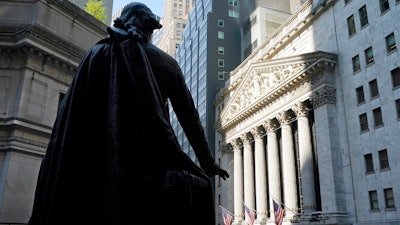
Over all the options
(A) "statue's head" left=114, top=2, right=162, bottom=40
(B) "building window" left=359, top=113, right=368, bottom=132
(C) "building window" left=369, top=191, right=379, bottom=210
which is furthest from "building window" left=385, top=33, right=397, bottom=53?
(A) "statue's head" left=114, top=2, right=162, bottom=40

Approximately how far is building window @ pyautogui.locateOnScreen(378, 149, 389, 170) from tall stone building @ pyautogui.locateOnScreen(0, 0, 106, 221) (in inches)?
945

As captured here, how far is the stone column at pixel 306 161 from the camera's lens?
37688mm

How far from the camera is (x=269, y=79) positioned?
4697cm

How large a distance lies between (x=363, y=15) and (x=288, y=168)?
57.0 feet

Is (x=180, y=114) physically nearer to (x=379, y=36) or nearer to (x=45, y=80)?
(x=45, y=80)

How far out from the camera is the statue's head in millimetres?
3668

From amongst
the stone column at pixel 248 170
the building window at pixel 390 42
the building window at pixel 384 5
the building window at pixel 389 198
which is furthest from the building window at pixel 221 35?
the building window at pixel 389 198

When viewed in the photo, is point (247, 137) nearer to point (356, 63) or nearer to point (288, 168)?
point (288, 168)

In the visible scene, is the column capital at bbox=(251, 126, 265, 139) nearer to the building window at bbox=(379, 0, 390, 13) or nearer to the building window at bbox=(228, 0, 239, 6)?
the building window at bbox=(379, 0, 390, 13)

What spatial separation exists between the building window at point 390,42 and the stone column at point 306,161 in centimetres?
1139

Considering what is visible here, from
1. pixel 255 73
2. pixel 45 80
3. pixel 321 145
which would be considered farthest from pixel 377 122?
pixel 45 80

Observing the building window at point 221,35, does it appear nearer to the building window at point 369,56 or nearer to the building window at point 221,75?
the building window at point 221,75

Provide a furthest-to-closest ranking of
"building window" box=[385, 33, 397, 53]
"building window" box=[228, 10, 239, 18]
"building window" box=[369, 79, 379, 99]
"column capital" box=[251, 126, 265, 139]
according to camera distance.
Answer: "building window" box=[228, 10, 239, 18]
"column capital" box=[251, 126, 265, 139]
"building window" box=[369, 79, 379, 99]
"building window" box=[385, 33, 397, 53]

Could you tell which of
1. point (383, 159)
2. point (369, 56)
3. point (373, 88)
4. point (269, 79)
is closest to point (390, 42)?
point (369, 56)
